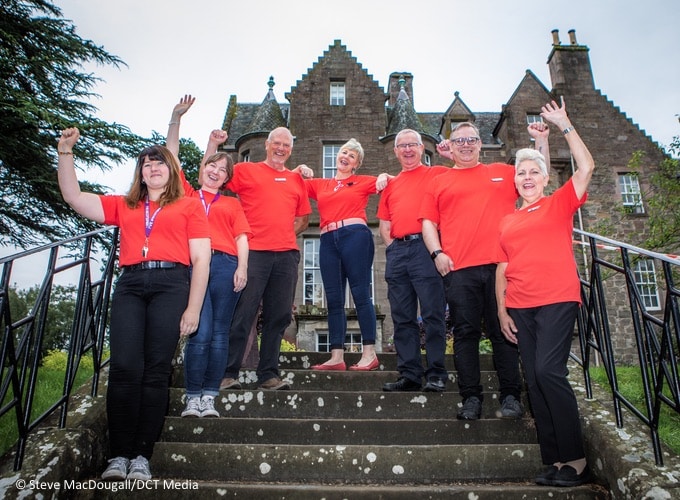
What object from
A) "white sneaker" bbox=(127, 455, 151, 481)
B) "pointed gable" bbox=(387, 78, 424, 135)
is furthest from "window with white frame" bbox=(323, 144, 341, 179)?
"white sneaker" bbox=(127, 455, 151, 481)

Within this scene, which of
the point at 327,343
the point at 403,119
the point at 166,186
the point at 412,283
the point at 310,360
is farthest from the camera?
the point at 403,119

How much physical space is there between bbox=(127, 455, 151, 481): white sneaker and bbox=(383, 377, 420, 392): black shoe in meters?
1.88

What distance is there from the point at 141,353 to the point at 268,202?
1879 millimetres

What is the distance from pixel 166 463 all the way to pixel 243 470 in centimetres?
49

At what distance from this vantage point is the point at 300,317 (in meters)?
12.5

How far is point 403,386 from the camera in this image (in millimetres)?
3785

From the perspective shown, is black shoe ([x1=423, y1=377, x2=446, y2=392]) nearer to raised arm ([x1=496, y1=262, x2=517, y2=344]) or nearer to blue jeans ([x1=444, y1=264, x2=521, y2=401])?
blue jeans ([x1=444, y1=264, x2=521, y2=401])

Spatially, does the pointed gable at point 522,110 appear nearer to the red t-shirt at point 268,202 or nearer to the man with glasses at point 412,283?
the man with glasses at point 412,283

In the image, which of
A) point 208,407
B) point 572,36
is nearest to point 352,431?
point 208,407

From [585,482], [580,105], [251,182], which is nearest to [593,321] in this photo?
[585,482]

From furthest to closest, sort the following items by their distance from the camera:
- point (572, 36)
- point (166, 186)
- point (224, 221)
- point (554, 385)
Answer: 1. point (572, 36)
2. point (224, 221)
3. point (166, 186)
4. point (554, 385)

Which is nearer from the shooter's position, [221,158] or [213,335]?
[213,335]

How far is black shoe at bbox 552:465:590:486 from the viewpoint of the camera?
2.68 metres

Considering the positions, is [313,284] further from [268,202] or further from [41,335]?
[41,335]
